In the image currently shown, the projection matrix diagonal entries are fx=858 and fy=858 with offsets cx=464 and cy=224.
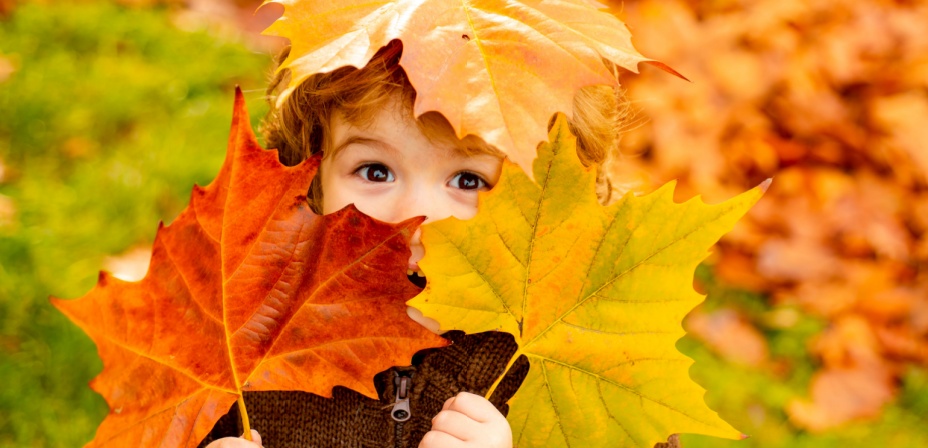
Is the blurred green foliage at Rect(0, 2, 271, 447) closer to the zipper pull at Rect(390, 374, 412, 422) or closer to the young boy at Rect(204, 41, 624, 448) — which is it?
the young boy at Rect(204, 41, 624, 448)

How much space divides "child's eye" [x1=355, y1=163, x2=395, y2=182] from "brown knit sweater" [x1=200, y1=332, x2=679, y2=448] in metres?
0.22

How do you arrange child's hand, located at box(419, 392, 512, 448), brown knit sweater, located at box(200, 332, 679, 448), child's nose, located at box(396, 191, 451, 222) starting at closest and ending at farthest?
child's hand, located at box(419, 392, 512, 448) < child's nose, located at box(396, 191, 451, 222) < brown knit sweater, located at box(200, 332, 679, 448)

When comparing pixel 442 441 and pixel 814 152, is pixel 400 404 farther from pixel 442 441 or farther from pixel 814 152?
pixel 814 152

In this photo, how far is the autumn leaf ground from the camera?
1.71 m

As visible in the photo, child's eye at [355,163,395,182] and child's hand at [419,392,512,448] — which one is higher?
child's eye at [355,163,395,182]

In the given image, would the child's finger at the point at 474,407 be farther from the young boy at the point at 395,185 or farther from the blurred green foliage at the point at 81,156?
the blurred green foliage at the point at 81,156

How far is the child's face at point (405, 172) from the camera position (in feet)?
3.35

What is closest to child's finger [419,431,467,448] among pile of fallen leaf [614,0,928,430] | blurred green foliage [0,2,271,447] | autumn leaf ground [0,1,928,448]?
blurred green foliage [0,2,271,447]

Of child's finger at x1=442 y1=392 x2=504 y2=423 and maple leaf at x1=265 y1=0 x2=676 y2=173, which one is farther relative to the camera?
child's finger at x1=442 y1=392 x2=504 y2=423

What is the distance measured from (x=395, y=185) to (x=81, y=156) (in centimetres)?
148

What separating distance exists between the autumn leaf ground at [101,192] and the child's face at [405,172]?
90 centimetres

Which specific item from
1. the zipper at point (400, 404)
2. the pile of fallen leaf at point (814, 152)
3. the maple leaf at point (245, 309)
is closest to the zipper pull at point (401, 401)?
the zipper at point (400, 404)

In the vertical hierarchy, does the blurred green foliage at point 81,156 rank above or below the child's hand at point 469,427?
below

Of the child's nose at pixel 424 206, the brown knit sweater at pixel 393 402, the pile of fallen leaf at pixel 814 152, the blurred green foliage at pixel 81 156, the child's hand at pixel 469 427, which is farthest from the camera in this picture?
the pile of fallen leaf at pixel 814 152
